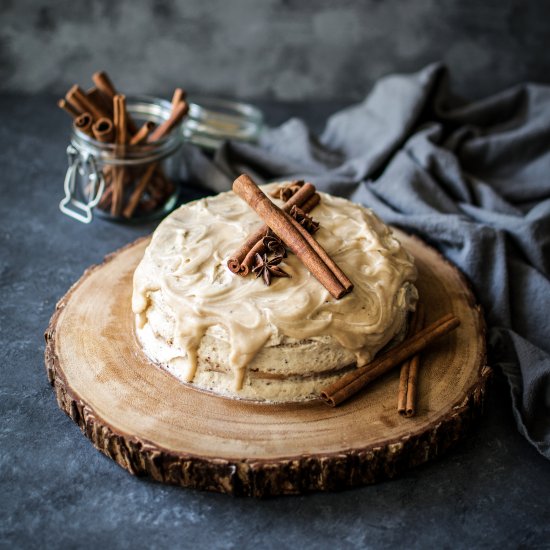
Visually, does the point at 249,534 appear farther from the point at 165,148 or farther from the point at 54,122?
the point at 54,122

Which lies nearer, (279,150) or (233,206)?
(233,206)

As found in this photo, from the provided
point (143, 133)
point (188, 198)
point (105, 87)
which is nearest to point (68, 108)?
point (105, 87)

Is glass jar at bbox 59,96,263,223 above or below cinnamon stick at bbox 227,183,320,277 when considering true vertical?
below

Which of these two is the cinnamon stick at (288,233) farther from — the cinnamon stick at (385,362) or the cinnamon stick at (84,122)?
the cinnamon stick at (84,122)

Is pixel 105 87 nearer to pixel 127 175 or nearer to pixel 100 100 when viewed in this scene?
pixel 100 100

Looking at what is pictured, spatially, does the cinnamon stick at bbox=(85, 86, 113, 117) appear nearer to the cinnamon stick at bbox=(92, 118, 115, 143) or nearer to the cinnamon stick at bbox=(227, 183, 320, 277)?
the cinnamon stick at bbox=(92, 118, 115, 143)

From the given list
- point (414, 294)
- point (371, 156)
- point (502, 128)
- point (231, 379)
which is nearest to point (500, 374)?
point (414, 294)

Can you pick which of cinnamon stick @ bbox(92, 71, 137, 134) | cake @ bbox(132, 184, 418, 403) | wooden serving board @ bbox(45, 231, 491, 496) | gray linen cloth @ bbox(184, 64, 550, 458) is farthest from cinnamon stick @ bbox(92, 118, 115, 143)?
wooden serving board @ bbox(45, 231, 491, 496)
